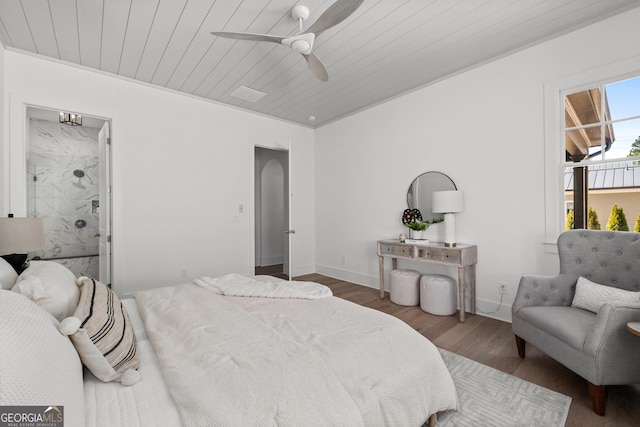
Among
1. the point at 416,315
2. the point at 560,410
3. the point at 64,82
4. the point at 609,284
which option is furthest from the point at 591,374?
the point at 64,82

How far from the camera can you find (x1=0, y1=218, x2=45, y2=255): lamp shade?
1856 mm

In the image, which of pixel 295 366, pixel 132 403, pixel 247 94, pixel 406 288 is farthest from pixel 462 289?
pixel 247 94

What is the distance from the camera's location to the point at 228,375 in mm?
1055

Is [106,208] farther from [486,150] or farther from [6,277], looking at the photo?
[486,150]

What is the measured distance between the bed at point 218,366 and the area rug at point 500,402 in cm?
31

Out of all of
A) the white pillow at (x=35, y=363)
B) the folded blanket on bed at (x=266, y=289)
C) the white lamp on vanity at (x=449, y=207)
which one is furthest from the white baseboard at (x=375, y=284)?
the white pillow at (x=35, y=363)

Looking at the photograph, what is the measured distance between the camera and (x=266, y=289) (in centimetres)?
205

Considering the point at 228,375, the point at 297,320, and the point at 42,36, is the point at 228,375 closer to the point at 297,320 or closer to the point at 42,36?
the point at 297,320

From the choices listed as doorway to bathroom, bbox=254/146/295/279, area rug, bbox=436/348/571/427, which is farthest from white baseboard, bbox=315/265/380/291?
area rug, bbox=436/348/571/427

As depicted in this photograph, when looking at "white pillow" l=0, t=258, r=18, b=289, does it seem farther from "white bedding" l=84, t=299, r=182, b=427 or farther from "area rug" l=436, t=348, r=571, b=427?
"area rug" l=436, t=348, r=571, b=427

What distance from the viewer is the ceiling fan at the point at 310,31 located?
5.73 ft

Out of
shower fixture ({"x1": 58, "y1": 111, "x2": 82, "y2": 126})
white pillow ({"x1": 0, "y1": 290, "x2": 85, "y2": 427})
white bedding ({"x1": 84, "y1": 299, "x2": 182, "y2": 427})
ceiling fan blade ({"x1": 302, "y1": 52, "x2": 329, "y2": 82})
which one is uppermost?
ceiling fan blade ({"x1": 302, "y1": 52, "x2": 329, "y2": 82})

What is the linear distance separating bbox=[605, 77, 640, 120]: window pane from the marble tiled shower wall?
259 inches

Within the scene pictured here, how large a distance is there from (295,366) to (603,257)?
241 centimetres
